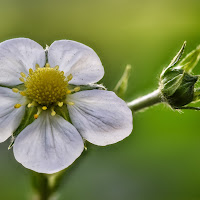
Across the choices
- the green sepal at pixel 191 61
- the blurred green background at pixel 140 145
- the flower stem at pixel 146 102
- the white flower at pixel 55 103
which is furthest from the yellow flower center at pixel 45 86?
the blurred green background at pixel 140 145

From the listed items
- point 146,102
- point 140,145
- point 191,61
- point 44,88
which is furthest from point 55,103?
point 140,145

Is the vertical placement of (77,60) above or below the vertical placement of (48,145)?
above

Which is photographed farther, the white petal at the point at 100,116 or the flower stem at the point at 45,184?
the flower stem at the point at 45,184

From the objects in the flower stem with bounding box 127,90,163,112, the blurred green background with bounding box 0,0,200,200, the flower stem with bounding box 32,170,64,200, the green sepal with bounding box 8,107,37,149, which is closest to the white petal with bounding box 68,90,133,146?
the green sepal with bounding box 8,107,37,149

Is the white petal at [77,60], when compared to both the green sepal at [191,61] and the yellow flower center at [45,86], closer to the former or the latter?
the yellow flower center at [45,86]

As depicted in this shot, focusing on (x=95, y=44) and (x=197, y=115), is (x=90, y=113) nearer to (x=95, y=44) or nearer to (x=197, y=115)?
(x=197, y=115)

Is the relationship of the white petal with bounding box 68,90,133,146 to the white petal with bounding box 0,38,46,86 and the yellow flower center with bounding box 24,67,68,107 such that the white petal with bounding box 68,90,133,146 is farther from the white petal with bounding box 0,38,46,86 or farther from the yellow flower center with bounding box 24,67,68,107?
the white petal with bounding box 0,38,46,86

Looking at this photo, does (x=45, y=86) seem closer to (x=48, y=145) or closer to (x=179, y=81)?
(x=48, y=145)
